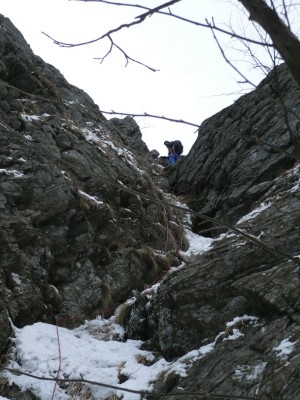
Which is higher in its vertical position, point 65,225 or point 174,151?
point 174,151

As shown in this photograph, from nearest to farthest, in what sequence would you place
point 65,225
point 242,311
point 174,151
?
point 242,311 → point 65,225 → point 174,151

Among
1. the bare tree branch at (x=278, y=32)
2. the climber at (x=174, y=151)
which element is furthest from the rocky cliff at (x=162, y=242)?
the climber at (x=174, y=151)

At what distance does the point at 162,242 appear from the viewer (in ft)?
30.5

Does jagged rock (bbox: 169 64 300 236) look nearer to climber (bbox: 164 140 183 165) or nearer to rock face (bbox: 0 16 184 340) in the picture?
rock face (bbox: 0 16 184 340)

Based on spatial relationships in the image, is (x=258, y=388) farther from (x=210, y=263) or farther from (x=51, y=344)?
(x=51, y=344)

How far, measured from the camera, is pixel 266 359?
13.6 feet

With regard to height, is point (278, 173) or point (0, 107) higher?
point (0, 107)

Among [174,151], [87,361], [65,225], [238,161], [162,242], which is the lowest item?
[87,361]

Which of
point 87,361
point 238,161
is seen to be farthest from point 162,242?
point 87,361

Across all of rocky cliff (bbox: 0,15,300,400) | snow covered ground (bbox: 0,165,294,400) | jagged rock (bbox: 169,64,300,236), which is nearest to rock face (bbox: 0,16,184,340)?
rocky cliff (bbox: 0,15,300,400)

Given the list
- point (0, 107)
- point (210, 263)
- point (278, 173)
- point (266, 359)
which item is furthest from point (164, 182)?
point (266, 359)

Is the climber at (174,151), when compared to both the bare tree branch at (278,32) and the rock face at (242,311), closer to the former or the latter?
the rock face at (242,311)

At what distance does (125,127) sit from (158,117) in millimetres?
18008

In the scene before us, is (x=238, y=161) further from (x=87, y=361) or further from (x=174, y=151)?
(x=87, y=361)
